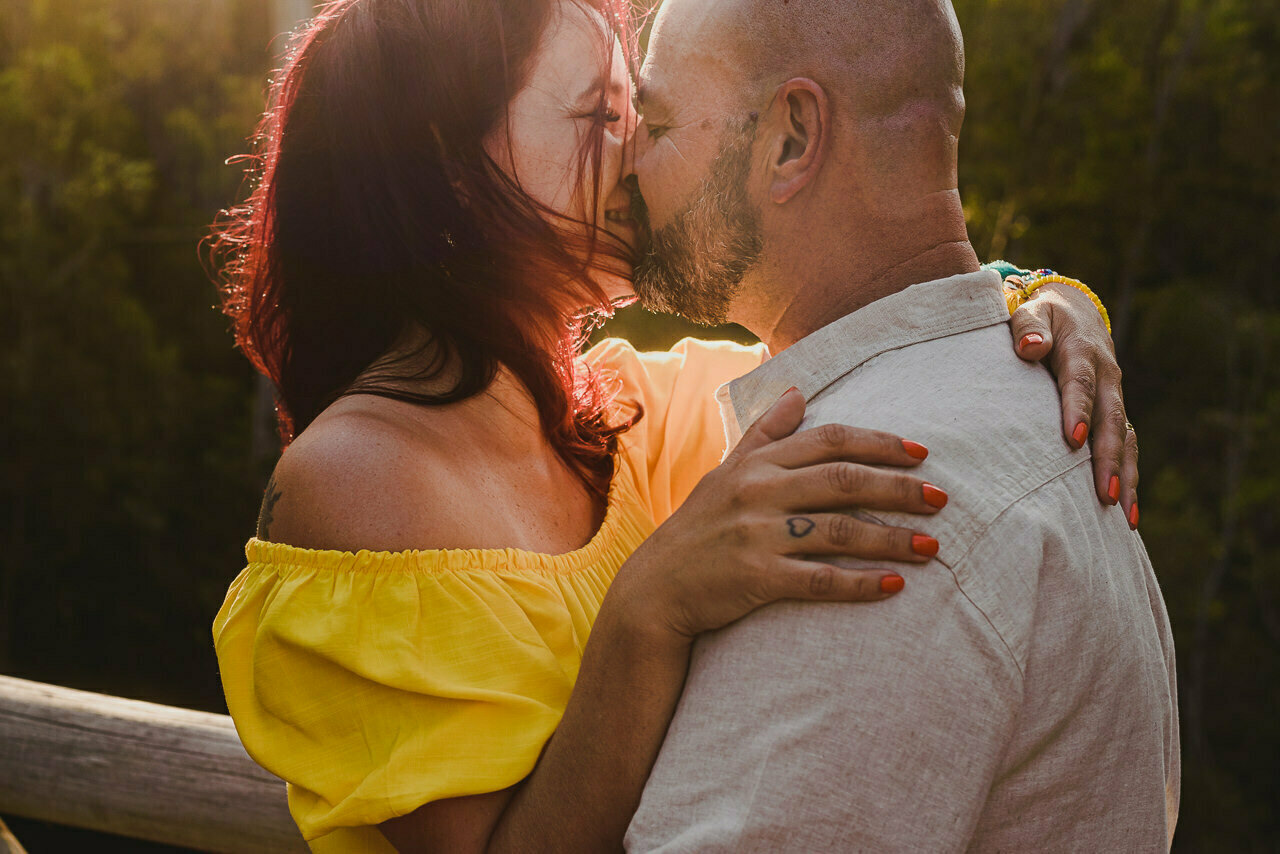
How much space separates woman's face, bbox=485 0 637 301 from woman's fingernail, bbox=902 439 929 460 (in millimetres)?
842

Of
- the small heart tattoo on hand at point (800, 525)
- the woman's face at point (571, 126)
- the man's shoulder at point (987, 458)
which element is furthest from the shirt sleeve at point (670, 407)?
the small heart tattoo on hand at point (800, 525)

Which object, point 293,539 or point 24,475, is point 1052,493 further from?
point 24,475

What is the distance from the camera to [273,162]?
179cm

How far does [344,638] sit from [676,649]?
47cm

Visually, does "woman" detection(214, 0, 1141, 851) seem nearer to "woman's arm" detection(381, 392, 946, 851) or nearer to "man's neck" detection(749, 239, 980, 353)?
"woman's arm" detection(381, 392, 946, 851)

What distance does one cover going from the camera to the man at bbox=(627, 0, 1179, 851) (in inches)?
40.8

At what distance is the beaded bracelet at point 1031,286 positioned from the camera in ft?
5.94

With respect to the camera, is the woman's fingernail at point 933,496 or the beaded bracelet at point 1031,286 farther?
the beaded bracelet at point 1031,286

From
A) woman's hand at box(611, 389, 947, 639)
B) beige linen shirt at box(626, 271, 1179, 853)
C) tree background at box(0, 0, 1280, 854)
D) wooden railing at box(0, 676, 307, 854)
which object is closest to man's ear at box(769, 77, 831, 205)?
beige linen shirt at box(626, 271, 1179, 853)

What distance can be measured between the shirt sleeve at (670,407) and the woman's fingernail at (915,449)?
3.10ft

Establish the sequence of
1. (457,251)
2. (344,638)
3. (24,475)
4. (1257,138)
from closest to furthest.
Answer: (344,638)
(457,251)
(24,475)
(1257,138)

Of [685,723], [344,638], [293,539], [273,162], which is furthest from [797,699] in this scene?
[273,162]

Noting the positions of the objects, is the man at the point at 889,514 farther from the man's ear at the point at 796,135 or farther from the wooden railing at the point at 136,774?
the wooden railing at the point at 136,774

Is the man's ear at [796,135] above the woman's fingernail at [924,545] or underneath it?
above
